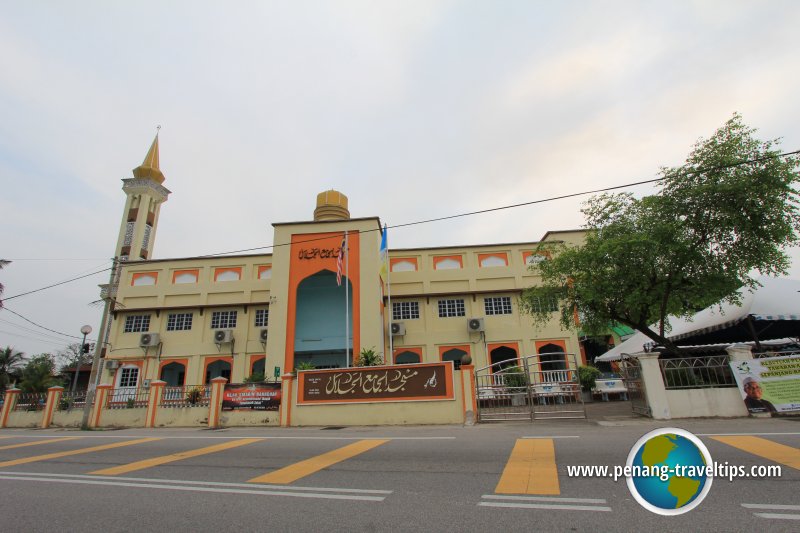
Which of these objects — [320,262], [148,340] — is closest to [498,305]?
[320,262]

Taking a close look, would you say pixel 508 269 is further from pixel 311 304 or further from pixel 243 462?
pixel 243 462

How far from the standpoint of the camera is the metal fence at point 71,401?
55.3 ft

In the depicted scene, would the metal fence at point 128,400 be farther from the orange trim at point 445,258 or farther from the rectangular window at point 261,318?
the orange trim at point 445,258

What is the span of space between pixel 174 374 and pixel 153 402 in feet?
37.5

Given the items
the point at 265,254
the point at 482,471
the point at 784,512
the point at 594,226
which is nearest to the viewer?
the point at 784,512

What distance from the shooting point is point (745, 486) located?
13.9 feet

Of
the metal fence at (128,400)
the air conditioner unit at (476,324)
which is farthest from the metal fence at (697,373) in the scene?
the metal fence at (128,400)

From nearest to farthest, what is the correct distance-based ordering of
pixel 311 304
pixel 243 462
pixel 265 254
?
pixel 243 462
pixel 311 304
pixel 265 254

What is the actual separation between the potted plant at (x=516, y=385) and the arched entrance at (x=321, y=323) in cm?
1149

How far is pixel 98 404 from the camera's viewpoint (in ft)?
52.4

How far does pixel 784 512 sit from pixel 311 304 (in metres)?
22.7

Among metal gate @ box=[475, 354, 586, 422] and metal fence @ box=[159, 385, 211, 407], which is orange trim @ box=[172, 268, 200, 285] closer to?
metal fence @ box=[159, 385, 211, 407]

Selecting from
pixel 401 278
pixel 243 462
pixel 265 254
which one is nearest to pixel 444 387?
pixel 243 462

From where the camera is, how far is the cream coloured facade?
22.5 metres
